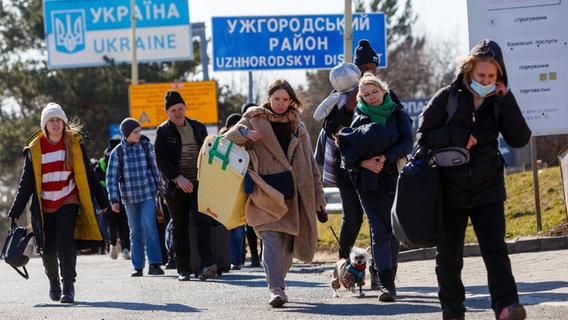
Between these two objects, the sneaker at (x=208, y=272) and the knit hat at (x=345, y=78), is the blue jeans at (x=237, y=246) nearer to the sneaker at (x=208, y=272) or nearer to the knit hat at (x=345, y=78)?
the sneaker at (x=208, y=272)

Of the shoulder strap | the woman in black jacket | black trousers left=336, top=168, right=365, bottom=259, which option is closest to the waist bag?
the woman in black jacket

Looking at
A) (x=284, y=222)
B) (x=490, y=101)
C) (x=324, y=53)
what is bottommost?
(x=284, y=222)

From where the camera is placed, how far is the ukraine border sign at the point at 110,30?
115ft

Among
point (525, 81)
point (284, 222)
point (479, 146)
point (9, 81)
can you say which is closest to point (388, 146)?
point (284, 222)

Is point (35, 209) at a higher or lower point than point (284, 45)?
lower

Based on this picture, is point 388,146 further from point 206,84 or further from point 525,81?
point 206,84

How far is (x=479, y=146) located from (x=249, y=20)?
59.3 ft

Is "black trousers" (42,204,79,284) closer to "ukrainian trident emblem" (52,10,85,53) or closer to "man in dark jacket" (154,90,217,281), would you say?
"man in dark jacket" (154,90,217,281)

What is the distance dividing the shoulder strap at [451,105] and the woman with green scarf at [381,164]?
6.51ft

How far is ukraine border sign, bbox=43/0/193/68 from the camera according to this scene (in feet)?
115

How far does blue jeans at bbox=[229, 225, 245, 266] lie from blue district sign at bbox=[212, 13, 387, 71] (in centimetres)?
887

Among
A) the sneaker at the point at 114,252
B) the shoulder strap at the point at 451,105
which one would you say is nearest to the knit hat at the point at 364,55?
the shoulder strap at the point at 451,105

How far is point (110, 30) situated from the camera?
36094mm

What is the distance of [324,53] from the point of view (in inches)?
992
